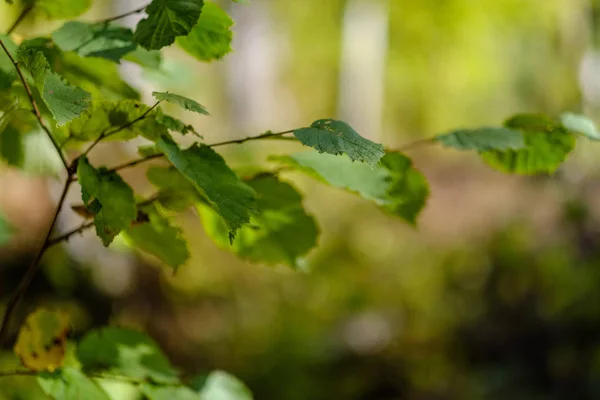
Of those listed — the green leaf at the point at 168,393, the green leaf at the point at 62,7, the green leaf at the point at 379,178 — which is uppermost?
the green leaf at the point at 62,7

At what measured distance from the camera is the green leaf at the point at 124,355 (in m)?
0.64

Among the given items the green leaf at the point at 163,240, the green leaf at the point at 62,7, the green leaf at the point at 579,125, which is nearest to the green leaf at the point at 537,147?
the green leaf at the point at 579,125

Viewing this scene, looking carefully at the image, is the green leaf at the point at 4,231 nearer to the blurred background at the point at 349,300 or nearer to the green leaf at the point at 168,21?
the blurred background at the point at 349,300

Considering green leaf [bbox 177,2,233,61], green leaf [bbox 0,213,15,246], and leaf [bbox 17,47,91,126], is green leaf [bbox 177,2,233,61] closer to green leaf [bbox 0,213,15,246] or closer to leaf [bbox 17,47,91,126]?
leaf [bbox 17,47,91,126]

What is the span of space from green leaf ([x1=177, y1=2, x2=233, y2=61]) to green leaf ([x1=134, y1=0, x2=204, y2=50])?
84mm

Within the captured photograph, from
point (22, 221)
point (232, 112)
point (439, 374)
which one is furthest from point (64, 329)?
point (232, 112)

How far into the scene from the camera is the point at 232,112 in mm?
9352

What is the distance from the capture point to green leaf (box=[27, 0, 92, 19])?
2.02 feet

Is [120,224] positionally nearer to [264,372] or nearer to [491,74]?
[264,372]

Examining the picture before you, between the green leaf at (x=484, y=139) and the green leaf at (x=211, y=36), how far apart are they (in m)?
0.23

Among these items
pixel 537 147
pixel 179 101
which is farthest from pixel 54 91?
pixel 537 147

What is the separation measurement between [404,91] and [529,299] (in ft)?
40.7

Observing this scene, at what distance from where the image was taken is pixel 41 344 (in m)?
0.61

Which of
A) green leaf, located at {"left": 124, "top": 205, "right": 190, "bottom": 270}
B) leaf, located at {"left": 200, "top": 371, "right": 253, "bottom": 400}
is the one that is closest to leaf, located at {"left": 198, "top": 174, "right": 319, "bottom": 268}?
green leaf, located at {"left": 124, "top": 205, "right": 190, "bottom": 270}
